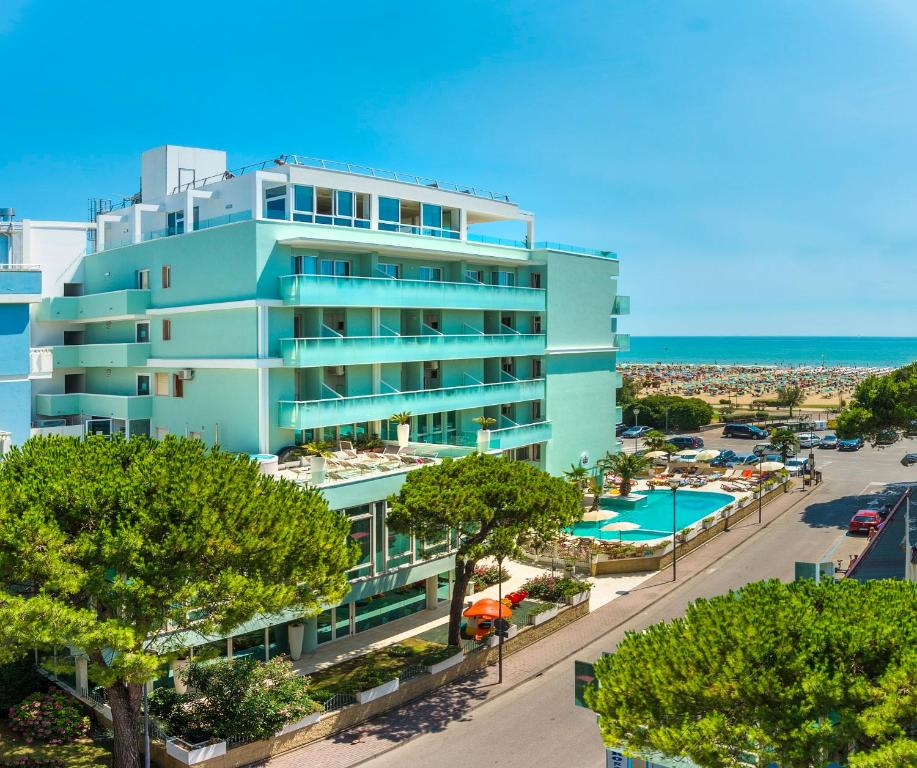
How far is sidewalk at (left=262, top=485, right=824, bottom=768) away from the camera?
21.4 m

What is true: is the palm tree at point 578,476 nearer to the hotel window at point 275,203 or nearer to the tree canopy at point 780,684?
the hotel window at point 275,203

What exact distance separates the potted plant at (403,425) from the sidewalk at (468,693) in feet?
31.0

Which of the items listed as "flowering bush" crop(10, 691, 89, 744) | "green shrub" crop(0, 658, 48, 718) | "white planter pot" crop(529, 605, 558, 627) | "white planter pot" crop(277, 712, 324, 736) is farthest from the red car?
"green shrub" crop(0, 658, 48, 718)

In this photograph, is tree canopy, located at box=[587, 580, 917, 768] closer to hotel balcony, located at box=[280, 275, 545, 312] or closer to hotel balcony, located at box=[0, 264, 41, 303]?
hotel balcony, located at box=[280, 275, 545, 312]

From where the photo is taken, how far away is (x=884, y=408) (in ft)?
161

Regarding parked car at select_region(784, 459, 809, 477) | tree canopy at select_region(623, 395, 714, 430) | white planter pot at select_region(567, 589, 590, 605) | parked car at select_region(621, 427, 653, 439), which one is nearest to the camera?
white planter pot at select_region(567, 589, 590, 605)

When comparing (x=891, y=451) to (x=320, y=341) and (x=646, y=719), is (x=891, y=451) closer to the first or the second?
(x=320, y=341)

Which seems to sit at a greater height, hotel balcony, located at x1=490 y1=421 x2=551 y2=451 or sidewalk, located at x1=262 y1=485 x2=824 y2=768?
hotel balcony, located at x1=490 y1=421 x2=551 y2=451

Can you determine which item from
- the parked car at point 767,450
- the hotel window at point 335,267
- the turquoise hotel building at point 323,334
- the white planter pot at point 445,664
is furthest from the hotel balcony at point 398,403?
the parked car at point 767,450

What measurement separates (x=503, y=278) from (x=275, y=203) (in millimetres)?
13802

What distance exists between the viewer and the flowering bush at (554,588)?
32.1 meters

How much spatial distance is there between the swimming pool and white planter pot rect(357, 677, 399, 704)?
744 inches

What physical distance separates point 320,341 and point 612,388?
2384 cm

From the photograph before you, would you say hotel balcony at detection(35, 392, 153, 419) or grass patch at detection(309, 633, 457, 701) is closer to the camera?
grass patch at detection(309, 633, 457, 701)
